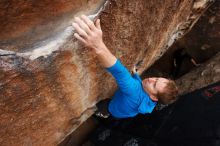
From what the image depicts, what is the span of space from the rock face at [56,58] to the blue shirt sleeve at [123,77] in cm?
20

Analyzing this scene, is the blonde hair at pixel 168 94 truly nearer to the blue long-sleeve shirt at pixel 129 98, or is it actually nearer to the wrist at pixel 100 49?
the blue long-sleeve shirt at pixel 129 98

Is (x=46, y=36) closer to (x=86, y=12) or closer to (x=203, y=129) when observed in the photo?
(x=86, y=12)

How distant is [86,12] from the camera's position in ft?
6.91

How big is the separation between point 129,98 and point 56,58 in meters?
0.62

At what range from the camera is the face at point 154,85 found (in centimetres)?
256

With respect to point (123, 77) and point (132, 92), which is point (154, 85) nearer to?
point (132, 92)

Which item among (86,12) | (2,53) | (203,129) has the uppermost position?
(2,53)

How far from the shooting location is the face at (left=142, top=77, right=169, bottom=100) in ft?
8.41

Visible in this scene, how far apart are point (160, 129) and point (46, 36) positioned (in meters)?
1.69

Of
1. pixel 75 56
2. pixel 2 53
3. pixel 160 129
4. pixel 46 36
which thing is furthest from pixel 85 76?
pixel 160 129

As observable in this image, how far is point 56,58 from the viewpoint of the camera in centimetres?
204

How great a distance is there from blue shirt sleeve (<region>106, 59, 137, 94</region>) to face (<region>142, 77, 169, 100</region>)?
24 cm

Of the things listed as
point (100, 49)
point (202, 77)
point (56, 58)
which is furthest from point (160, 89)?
point (202, 77)

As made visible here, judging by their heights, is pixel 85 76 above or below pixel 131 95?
above
